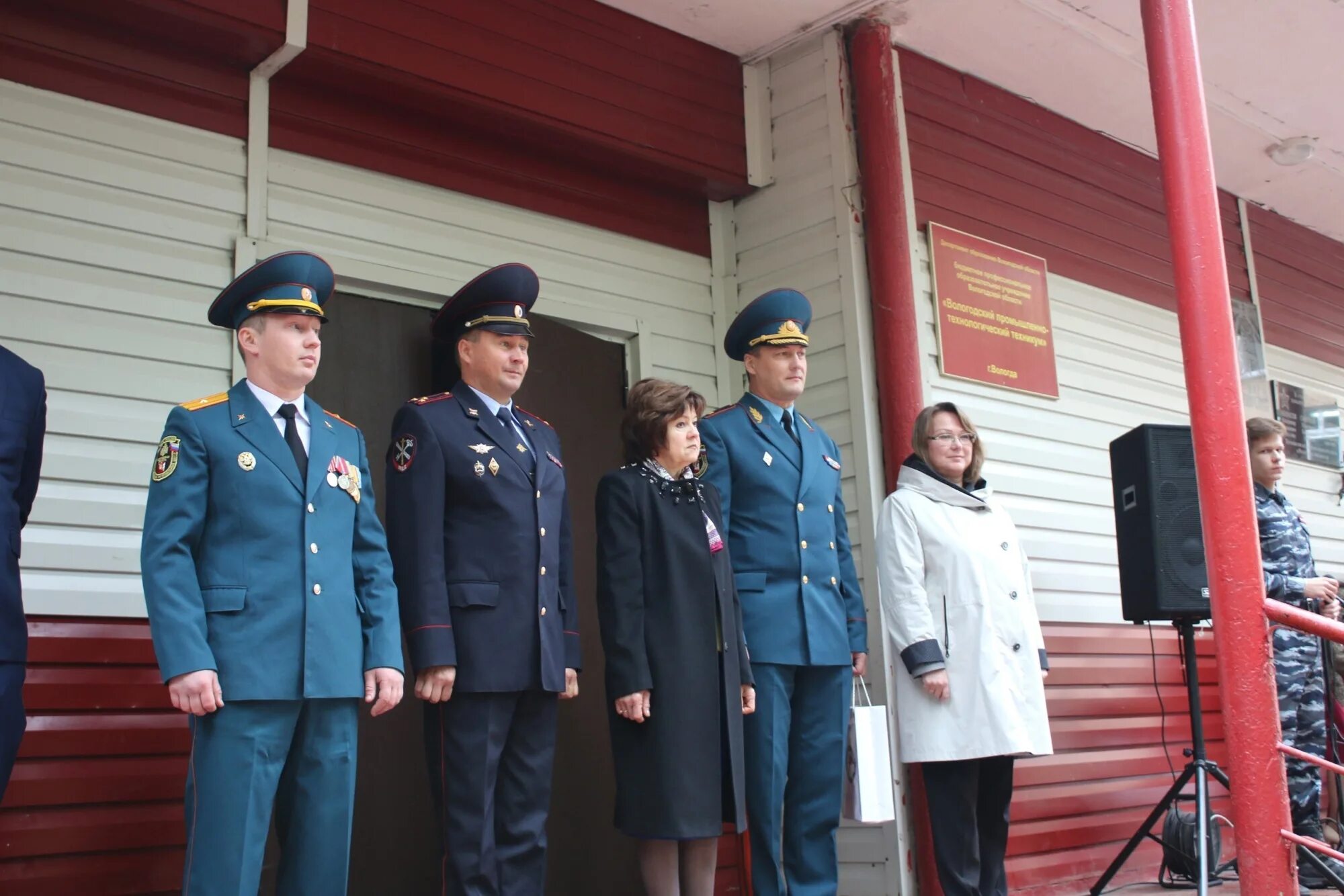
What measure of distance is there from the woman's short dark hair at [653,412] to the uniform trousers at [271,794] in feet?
3.85

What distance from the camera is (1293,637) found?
5.16m

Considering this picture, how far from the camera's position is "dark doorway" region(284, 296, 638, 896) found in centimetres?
420

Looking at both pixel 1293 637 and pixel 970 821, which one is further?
pixel 1293 637

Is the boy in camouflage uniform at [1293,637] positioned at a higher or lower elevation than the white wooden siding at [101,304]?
lower

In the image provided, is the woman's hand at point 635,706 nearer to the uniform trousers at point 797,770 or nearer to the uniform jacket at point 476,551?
the uniform jacket at point 476,551

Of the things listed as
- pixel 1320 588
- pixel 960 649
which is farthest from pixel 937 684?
pixel 1320 588

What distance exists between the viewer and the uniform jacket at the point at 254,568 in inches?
113

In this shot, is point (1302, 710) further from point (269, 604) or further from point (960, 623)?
point (269, 604)

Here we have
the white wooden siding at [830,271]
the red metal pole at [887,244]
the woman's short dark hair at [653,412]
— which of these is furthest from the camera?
the red metal pole at [887,244]

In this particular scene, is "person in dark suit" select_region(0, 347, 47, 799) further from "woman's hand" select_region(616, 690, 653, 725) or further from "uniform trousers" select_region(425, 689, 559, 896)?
"woman's hand" select_region(616, 690, 653, 725)

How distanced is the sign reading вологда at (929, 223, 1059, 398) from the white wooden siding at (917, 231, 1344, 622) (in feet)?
0.19

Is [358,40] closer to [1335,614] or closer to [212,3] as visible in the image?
[212,3]

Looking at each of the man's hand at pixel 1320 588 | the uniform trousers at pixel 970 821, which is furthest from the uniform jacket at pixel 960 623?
the man's hand at pixel 1320 588

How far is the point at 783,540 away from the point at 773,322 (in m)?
0.74
